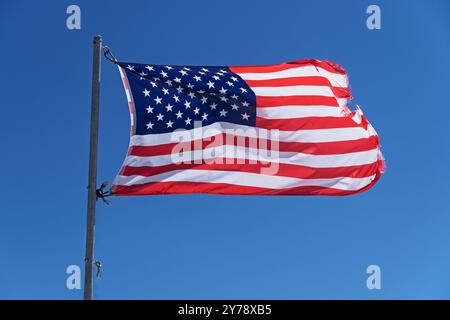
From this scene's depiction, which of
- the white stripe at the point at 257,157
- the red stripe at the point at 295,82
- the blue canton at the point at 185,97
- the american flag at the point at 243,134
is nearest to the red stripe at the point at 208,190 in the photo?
the american flag at the point at 243,134

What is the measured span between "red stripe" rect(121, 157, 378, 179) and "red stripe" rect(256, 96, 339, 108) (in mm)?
1483

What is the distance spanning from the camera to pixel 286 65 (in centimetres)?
1941

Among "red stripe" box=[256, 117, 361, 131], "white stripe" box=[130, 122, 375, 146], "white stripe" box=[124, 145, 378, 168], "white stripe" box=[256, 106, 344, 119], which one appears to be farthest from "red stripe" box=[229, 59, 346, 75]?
"white stripe" box=[124, 145, 378, 168]

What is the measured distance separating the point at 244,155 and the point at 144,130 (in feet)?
7.64

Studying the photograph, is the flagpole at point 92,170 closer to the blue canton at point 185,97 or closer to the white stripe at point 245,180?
the white stripe at point 245,180

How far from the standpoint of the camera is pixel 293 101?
18.6m

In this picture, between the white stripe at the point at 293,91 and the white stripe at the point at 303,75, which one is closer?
the white stripe at the point at 293,91

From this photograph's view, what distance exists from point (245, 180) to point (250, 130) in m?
1.27

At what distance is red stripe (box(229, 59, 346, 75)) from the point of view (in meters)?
18.8

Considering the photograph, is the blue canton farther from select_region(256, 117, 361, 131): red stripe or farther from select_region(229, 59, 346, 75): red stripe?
select_region(229, 59, 346, 75): red stripe

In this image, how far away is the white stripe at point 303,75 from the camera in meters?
18.8

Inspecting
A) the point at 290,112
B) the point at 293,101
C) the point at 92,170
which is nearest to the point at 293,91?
the point at 293,101

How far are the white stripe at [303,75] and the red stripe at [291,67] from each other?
3.5 inches
